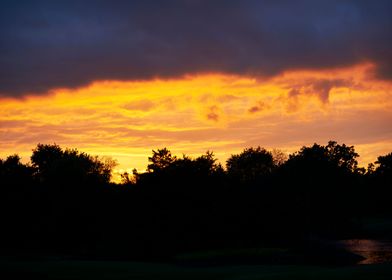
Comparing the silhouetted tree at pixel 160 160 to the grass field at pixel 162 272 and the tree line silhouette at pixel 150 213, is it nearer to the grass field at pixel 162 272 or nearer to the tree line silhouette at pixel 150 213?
the tree line silhouette at pixel 150 213

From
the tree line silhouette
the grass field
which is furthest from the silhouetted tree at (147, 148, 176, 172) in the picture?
the grass field

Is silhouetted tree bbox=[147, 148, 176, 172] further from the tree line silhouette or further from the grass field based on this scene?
the grass field

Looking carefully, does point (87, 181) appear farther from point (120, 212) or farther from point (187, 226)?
point (187, 226)

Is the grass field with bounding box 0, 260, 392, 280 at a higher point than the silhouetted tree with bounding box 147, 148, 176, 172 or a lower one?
lower

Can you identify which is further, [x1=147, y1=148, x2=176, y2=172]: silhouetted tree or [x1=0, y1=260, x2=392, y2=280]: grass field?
[x1=147, y1=148, x2=176, y2=172]: silhouetted tree

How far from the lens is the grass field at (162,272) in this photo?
1156 inches

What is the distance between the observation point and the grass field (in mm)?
29375

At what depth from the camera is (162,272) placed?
34.2 meters

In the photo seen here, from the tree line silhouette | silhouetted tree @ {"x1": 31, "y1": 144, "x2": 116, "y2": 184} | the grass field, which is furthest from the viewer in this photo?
silhouetted tree @ {"x1": 31, "y1": 144, "x2": 116, "y2": 184}

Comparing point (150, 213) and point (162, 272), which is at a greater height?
point (150, 213)

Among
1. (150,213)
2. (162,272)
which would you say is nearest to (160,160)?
(150,213)

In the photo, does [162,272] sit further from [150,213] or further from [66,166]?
[66,166]

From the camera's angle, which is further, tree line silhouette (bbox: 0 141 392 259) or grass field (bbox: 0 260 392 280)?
tree line silhouette (bbox: 0 141 392 259)

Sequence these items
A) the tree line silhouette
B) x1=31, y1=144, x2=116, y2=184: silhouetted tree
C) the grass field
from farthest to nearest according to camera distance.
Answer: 1. x1=31, y1=144, x2=116, y2=184: silhouetted tree
2. the tree line silhouette
3. the grass field
